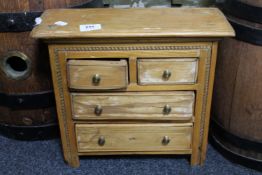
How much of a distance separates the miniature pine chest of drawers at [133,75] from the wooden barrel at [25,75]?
104 mm

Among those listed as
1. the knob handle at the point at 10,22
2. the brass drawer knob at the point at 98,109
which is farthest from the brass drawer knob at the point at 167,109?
the knob handle at the point at 10,22

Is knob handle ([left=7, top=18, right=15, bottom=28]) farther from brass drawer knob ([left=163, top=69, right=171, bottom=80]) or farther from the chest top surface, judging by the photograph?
brass drawer knob ([left=163, top=69, right=171, bottom=80])

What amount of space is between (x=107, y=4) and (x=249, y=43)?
81 cm

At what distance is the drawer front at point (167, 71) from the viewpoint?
4.34 ft

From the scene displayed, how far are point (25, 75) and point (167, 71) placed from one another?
64cm

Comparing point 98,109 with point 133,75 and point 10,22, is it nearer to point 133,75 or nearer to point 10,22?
point 133,75

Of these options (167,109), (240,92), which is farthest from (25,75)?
(240,92)

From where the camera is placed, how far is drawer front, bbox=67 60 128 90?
1.31 meters

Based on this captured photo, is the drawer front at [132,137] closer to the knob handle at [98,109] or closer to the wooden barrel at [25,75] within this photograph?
the knob handle at [98,109]

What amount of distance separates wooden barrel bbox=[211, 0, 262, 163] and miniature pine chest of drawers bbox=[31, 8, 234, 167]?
0.12 metres

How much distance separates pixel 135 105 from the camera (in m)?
1.41

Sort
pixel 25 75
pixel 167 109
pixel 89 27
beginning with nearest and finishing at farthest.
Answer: pixel 89 27, pixel 167 109, pixel 25 75

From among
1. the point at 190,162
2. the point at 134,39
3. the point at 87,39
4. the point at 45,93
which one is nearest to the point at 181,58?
the point at 134,39

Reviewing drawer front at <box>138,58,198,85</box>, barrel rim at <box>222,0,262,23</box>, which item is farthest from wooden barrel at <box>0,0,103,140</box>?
barrel rim at <box>222,0,262,23</box>
